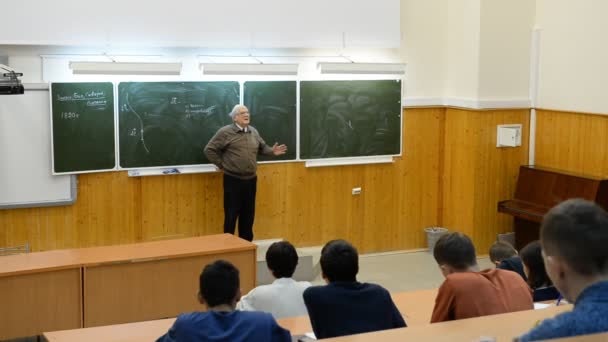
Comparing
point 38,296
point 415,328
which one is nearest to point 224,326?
point 415,328

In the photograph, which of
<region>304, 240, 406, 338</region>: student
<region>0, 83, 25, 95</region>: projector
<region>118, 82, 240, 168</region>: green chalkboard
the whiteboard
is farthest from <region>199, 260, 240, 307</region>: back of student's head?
<region>118, 82, 240, 168</region>: green chalkboard

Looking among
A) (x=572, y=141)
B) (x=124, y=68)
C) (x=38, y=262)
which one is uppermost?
(x=124, y=68)

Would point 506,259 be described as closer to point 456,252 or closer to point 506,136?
point 456,252

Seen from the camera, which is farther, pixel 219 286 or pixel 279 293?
pixel 279 293

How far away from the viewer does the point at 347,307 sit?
3965mm

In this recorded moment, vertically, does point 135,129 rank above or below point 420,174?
above

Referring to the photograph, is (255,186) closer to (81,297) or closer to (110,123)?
(110,123)

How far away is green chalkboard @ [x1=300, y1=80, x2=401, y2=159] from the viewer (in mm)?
9672

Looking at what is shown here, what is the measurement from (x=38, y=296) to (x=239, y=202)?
309 cm

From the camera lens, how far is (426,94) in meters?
10.3

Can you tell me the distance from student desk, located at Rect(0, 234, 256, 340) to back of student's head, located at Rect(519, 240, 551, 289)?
274 cm

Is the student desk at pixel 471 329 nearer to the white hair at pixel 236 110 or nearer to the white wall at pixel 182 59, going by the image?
the white hair at pixel 236 110

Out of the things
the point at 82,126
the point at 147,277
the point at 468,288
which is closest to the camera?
the point at 468,288

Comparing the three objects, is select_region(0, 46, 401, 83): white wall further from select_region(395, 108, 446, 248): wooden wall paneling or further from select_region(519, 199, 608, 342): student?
select_region(519, 199, 608, 342): student
